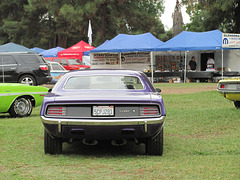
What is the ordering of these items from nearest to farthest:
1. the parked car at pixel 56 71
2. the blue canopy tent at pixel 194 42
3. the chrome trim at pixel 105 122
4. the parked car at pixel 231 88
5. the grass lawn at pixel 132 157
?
the grass lawn at pixel 132 157
the chrome trim at pixel 105 122
the parked car at pixel 231 88
the parked car at pixel 56 71
the blue canopy tent at pixel 194 42

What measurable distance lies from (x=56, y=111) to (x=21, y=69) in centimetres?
1501

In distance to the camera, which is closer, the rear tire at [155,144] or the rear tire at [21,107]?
the rear tire at [155,144]

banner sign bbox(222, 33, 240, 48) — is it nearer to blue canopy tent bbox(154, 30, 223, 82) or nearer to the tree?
blue canopy tent bbox(154, 30, 223, 82)

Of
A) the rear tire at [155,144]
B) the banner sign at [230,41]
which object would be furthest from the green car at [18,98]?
the banner sign at [230,41]

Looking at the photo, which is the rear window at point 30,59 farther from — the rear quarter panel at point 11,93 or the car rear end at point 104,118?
the car rear end at point 104,118

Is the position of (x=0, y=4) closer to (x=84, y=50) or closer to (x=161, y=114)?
(x=84, y=50)

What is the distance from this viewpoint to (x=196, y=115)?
11461 mm

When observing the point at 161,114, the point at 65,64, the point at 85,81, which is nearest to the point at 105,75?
the point at 85,81

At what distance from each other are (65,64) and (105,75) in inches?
1076

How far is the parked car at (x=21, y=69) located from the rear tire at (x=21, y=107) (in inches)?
354

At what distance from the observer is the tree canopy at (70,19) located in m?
49.5

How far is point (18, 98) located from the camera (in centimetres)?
1155

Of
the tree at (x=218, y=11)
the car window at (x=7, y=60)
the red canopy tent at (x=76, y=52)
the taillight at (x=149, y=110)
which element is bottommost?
the taillight at (x=149, y=110)

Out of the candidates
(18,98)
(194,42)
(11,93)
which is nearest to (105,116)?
(11,93)
